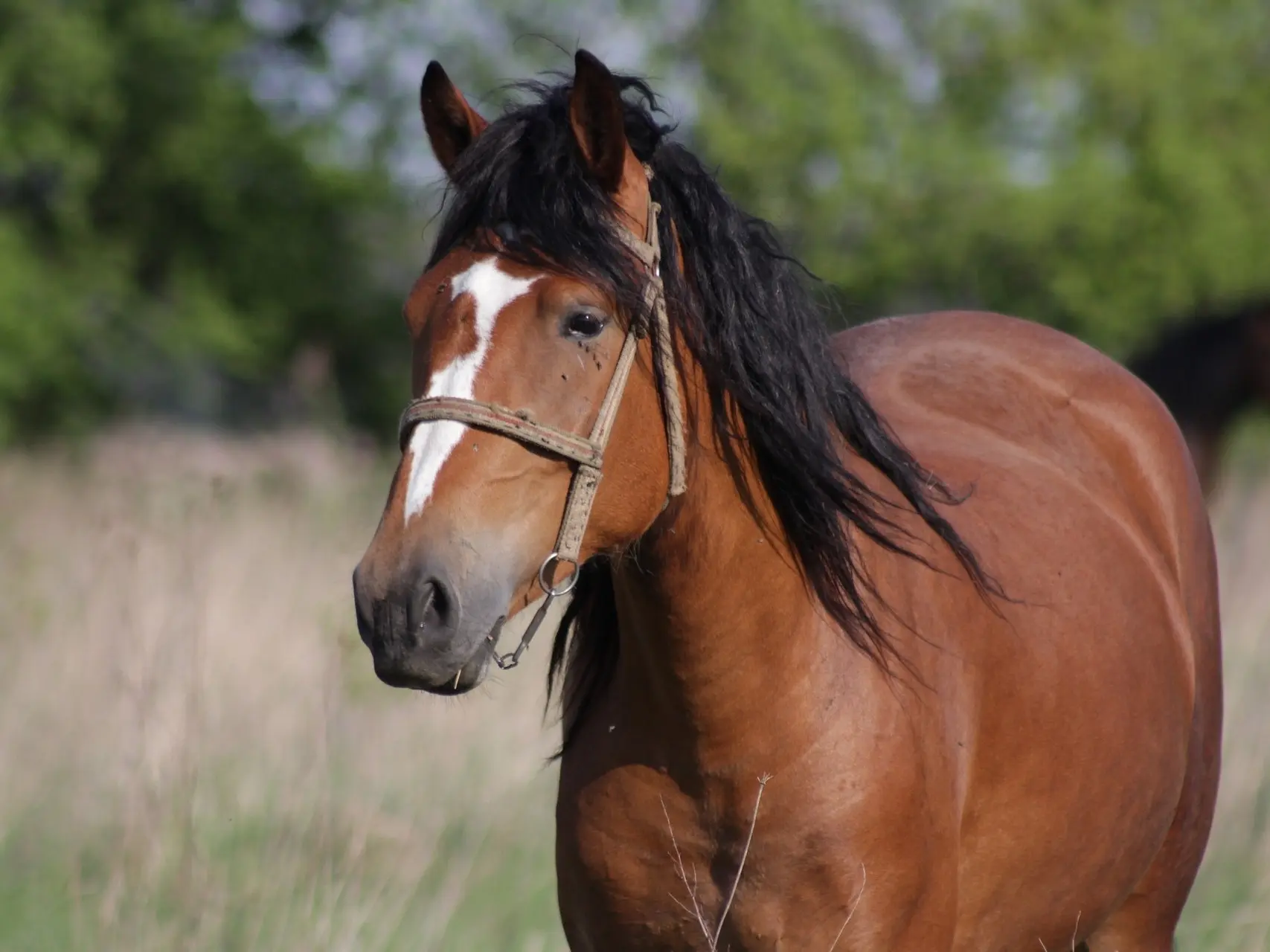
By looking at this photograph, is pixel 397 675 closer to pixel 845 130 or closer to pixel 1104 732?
pixel 1104 732

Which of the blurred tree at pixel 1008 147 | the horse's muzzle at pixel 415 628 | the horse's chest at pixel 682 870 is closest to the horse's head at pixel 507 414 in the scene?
Answer: the horse's muzzle at pixel 415 628

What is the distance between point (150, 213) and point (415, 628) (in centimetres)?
1379

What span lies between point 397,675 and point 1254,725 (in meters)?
5.01

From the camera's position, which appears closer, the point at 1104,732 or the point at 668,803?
the point at 668,803

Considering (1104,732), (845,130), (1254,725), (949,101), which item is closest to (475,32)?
(845,130)

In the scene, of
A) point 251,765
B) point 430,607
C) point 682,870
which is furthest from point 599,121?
point 251,765

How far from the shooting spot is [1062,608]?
3049mm

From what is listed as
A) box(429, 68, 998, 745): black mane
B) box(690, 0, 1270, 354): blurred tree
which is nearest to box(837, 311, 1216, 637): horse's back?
box(429, 68, 998, 745): black mane

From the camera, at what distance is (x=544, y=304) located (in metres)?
2.18

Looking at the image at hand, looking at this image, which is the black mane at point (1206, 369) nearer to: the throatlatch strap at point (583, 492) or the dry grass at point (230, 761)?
the dry grass at point (230, 761)

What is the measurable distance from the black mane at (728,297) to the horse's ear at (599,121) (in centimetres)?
2

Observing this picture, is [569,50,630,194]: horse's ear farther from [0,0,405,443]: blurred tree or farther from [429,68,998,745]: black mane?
[0,0,405,443]: blurred tree

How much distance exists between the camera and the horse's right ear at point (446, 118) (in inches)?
98.7

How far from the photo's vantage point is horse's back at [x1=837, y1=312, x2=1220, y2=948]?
2773 millimetres
